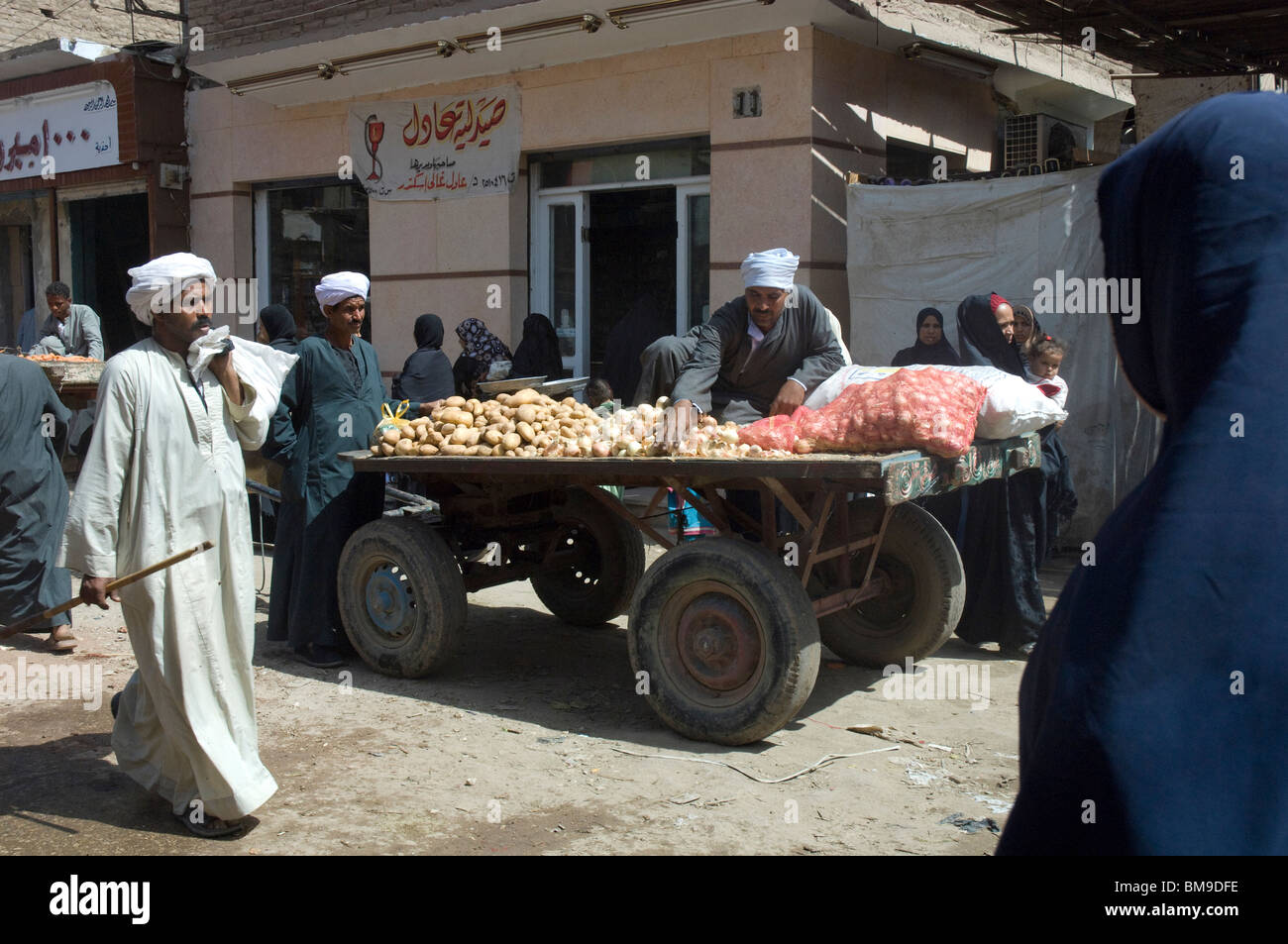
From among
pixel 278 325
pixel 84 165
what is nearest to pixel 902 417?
pixel 278 325

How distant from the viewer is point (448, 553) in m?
5.59

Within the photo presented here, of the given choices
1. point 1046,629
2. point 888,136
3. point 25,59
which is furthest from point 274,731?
point 25,59

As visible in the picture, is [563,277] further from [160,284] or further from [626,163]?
[160,284]

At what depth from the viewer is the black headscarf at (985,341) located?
658 cm

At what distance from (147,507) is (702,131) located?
6417mm

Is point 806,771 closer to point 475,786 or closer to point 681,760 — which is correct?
point 681,760

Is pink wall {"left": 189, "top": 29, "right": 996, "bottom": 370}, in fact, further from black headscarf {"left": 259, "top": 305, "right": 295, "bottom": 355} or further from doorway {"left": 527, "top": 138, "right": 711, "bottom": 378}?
black headscarf {"left": 259, "top": 305, "right": 295, "bottom": 355}

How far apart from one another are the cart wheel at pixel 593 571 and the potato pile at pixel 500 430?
78cm

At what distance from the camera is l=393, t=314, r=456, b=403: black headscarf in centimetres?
848

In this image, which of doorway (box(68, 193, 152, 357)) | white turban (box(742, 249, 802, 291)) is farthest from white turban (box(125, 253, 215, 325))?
doorway (box(68, 193, 152, 357))

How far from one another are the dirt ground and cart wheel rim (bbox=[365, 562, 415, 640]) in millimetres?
272

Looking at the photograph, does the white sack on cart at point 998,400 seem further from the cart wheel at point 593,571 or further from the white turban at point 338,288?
the white turban at point 338,288

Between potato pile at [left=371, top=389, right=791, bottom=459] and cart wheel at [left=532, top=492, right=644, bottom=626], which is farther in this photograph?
cart wheel at [left=532, top=492, right=644, bottom=626]

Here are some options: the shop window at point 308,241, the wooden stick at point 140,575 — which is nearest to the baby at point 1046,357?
the wooden stick at point 140,575
